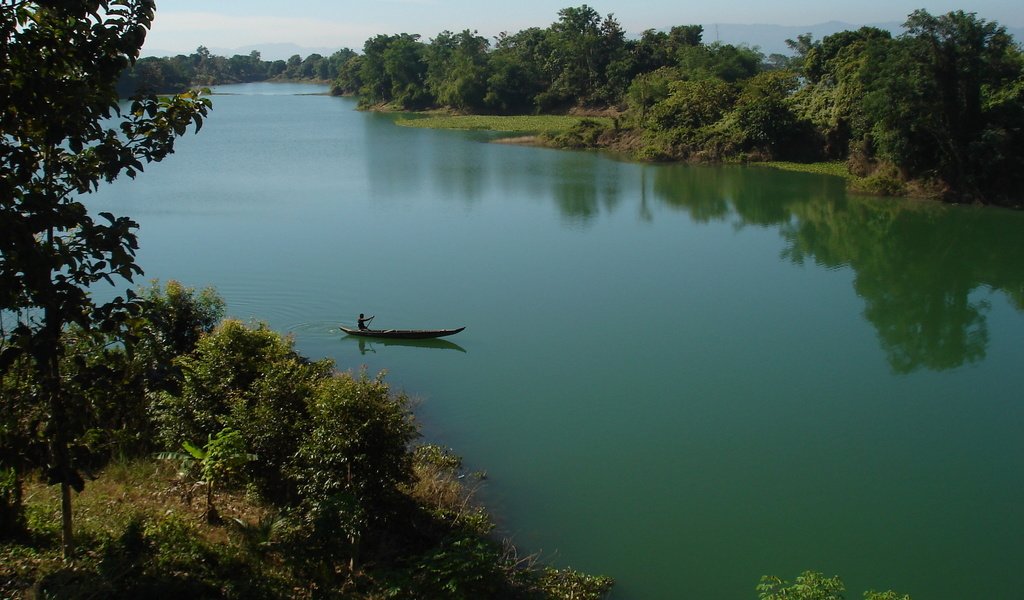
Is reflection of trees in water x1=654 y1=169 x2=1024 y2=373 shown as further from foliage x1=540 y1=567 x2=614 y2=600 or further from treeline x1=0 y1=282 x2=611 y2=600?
treeline x1=0 y1=282 x2=611 y2=600

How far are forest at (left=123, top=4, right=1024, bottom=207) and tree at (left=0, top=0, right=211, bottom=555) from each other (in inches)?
24.3

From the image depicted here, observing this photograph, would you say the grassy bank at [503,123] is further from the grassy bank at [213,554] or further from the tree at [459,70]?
the grassy bank at [213,554]

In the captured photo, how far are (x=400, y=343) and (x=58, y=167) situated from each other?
295 inches

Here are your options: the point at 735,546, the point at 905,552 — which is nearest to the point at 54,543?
the point at 735,546

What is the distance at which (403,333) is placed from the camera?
36.3 feet

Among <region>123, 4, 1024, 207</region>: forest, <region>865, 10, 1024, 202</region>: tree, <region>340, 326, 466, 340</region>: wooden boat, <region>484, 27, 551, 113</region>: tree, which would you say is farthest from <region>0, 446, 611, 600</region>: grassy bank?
<region>484, 27, 551, 113</region>: tree

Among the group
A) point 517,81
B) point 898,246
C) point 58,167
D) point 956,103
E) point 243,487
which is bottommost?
point 243,487

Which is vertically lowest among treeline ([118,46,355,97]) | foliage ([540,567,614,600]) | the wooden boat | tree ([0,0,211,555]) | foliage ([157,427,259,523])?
foliage ([540,567,614,600])

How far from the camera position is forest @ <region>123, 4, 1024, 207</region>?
20.9 metres

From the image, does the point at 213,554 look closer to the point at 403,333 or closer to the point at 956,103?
the point at 403,333

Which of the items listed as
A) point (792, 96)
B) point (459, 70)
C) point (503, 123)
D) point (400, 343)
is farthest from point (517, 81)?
point (400, 343)

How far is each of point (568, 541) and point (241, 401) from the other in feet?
9.21

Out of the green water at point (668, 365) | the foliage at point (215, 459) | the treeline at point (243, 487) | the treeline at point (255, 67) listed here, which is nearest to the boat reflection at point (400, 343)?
the green water at point (668, 365)

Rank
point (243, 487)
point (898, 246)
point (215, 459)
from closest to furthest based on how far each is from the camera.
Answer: point (215, 459)
point (243, 487)
point (898, 246)
